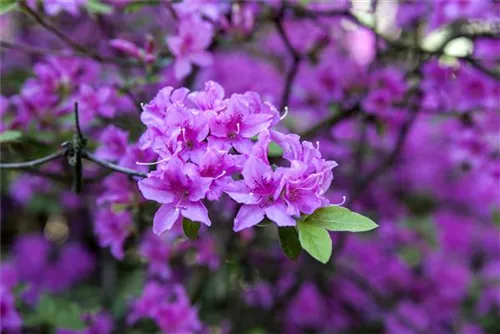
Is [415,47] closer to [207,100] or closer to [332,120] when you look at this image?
[332,120]

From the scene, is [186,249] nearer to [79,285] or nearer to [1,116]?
[1,116]

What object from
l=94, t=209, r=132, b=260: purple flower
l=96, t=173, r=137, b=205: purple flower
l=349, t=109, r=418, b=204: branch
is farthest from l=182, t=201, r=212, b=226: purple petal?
l=349, t=109, r=418, b=204: branch

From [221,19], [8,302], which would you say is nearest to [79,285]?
[8,302]

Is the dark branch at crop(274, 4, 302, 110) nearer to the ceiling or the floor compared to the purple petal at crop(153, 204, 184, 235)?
nearer to the ceiling

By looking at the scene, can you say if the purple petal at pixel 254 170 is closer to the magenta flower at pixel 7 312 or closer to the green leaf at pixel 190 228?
the green leaf at pixel 190 228

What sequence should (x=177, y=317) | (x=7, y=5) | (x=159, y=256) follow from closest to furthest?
(x=7, y=5), (x=177, y=317), (x=159, y=256)

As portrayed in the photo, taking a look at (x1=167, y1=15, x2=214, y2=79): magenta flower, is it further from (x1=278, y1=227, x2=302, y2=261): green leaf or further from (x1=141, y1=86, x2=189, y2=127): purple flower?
(x1=278, y1=227, x2=302, y2=261): green leaf

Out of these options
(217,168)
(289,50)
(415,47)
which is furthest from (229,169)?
(415,47)
